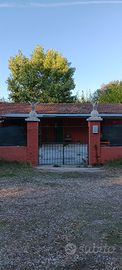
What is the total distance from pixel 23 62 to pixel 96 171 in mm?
23481

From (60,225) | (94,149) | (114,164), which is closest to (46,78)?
(94,149)

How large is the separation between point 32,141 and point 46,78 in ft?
62.4

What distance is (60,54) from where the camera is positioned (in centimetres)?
2756

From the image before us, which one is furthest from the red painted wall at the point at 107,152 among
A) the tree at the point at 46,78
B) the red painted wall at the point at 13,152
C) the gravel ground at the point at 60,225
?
the tree at the point at 46,78

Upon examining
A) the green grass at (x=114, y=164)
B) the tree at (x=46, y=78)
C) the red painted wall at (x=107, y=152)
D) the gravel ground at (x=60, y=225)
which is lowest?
the gravel ground at (x=60, y=225)

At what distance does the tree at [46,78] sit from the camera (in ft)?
83.1

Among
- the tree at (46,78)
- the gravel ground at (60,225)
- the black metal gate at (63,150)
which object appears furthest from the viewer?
the tree at (46,78)

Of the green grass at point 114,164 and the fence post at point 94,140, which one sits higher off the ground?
the fence post at point 94,140

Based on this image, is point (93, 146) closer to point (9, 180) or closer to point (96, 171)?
point (96, 171)

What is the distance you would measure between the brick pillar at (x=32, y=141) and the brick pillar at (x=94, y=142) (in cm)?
215

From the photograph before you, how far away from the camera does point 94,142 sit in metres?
8.70

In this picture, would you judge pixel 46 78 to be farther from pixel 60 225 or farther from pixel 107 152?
pixel 60 225

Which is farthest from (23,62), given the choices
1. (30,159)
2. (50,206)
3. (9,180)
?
(50,206)

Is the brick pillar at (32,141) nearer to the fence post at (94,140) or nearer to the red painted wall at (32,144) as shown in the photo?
the red painted wall at (32,144)
